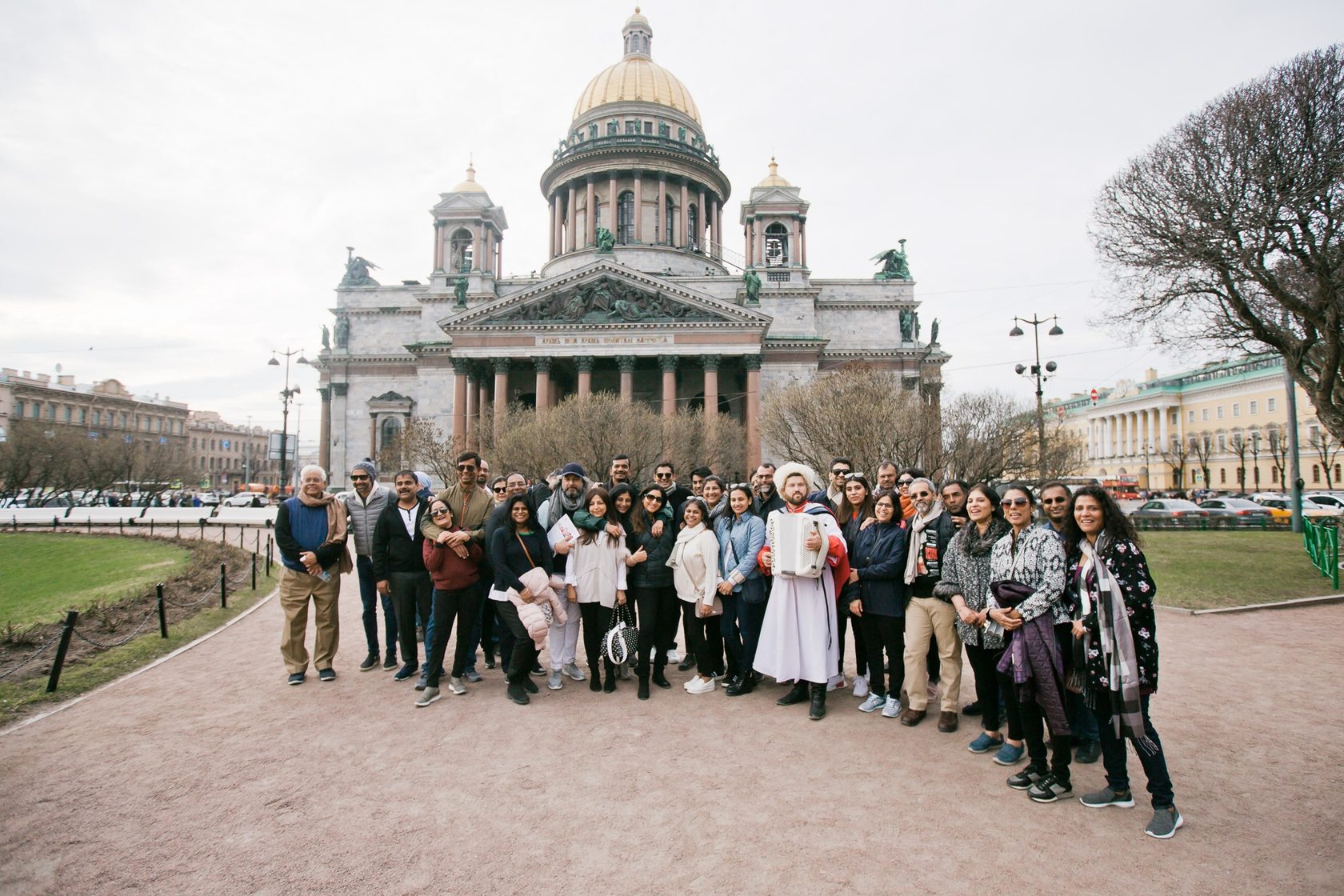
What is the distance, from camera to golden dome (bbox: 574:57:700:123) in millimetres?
52750

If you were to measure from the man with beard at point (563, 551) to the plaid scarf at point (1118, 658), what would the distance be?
451cm

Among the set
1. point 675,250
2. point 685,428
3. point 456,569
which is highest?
point 675,250

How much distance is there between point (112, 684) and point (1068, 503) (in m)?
8.97

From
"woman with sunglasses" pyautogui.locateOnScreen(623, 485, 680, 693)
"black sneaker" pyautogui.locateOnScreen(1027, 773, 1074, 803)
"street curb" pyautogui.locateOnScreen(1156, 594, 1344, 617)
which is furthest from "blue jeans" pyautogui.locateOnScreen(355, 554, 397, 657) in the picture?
"street curb" pyautogui.locateOnScreen(1156, 594, 1344, 617)

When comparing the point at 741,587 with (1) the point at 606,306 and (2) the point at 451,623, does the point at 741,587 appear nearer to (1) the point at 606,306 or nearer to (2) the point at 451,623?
(2) the point at 451,623

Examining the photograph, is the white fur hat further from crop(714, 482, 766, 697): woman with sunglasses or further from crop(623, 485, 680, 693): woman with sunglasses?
crop(623, 485, 680, 693): woman with sunglasses

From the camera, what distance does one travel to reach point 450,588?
706 cm

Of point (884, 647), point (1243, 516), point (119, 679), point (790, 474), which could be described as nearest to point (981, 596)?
point (884, 647)

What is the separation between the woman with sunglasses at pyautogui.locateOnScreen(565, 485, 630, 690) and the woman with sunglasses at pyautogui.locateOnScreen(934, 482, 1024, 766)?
3.00 metres

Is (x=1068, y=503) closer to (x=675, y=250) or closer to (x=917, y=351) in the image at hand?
(x=917, y=351)

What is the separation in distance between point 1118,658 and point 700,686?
3.90 m

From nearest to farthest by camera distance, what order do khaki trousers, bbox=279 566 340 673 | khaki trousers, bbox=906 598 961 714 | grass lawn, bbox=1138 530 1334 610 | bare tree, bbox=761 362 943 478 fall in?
khaki trousers, bbox=906 598 961 714
khaki trousers, bbox=279 566 340 673
grass lawn, bbox=1138 530 1334 610
bare tree, bbox=761 362 943 478

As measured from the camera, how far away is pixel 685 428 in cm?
2902

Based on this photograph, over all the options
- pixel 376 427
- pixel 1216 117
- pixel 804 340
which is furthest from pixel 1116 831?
pixel 376 427
